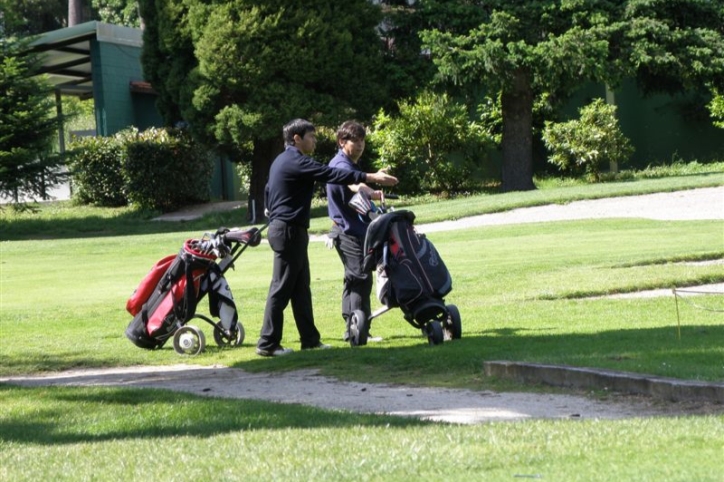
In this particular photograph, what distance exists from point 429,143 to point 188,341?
72.1 feet

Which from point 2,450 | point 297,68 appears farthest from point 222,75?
point 2,450

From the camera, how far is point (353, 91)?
30500mm

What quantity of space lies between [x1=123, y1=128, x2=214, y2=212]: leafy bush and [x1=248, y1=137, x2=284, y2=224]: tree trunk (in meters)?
3.77

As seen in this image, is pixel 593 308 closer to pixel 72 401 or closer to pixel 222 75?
pixel 72 401

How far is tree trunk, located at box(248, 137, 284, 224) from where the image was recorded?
31.0m

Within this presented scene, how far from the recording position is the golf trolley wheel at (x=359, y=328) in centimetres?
1094

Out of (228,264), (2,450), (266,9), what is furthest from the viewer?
(266,9)

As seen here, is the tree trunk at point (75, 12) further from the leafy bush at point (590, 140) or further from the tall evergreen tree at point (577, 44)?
the leafy bush at point (590, 140)

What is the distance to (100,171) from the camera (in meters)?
36.2

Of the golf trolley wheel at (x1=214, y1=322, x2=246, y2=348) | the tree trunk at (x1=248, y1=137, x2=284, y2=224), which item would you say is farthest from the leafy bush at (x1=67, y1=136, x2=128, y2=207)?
the golf trolley wheel at (x1=214, y1=322, x2=246, y2=348)

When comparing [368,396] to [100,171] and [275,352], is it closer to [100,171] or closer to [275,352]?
[275,352]

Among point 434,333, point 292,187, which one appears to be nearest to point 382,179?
point 292,187

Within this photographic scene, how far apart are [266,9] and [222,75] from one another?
185cm

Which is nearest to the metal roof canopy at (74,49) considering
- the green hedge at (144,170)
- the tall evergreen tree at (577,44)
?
the green hedge at (144,170)
